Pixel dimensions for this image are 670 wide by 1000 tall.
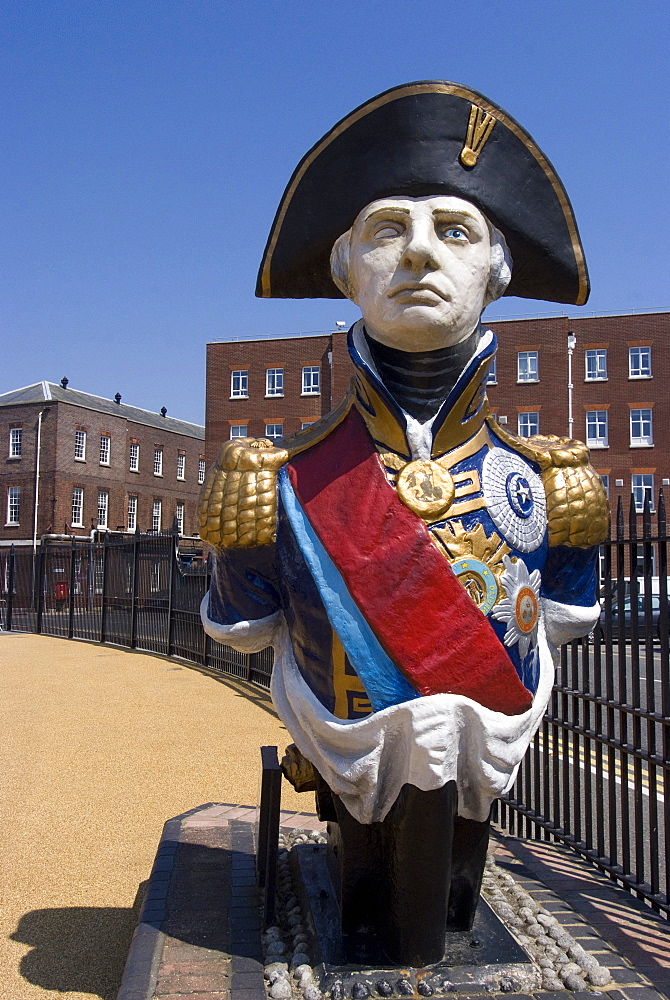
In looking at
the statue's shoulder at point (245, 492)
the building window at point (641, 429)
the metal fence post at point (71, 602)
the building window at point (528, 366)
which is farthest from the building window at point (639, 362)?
the statue's shoulder at point (245, 492)

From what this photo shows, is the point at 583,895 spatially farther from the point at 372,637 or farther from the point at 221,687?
the point at 221,687

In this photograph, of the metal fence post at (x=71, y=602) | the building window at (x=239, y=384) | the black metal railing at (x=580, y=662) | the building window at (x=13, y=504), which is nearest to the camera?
the black metal railing at (x=580, y=662)

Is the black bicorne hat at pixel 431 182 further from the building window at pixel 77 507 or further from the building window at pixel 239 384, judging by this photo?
the building window at pixel 77 507

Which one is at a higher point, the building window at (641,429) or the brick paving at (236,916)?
the building window at (641,429)

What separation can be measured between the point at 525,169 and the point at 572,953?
243 cm

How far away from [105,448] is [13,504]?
14.0 feet

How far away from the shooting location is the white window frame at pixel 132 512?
3528 cm

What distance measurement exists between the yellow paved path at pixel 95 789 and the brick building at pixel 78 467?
2036cm

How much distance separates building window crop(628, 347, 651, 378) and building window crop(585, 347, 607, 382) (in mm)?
797

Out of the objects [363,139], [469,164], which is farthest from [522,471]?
[363,139]

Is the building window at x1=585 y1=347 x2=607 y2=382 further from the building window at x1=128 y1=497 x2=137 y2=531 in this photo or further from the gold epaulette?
the gold epaulette

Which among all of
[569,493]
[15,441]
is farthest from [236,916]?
[15,441]

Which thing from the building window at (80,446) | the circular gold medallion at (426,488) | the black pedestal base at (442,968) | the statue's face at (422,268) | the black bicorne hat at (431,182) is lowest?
the black pedestal base at (442,968)

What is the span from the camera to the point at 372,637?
2.11 m
